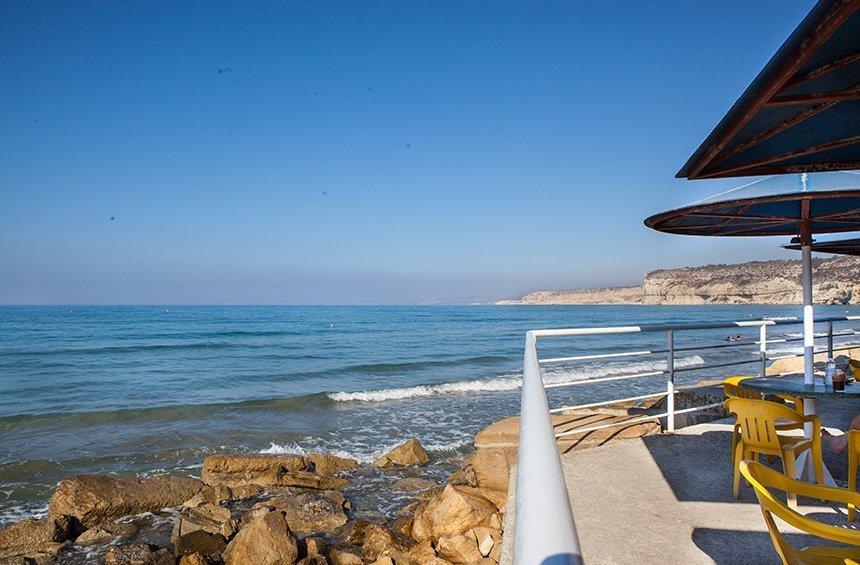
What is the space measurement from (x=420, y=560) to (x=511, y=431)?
3011 millimetres

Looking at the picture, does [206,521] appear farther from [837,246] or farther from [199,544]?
[837,246]

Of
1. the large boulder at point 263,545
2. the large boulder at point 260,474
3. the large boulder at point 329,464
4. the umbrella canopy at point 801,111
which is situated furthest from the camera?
the large boulder at point 329,464

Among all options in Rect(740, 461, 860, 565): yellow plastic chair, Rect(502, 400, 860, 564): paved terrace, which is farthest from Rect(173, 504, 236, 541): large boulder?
Rect(740, 461, 860, 565): yellow plastic chair

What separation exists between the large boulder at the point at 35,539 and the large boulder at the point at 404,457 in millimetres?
4355

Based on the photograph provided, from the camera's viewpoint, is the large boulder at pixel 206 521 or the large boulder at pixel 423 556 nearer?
the large boulder at pixel 423 556

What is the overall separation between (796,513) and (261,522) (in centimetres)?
501

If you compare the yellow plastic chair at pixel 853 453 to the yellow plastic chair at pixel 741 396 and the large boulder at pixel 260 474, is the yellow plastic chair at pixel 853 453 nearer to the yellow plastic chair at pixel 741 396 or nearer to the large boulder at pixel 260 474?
the yellow plastic chair at pixel 741 396

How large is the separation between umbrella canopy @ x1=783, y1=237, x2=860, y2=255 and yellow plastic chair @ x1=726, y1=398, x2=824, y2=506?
264cm

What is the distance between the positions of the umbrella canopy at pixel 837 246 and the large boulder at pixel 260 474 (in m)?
6.74

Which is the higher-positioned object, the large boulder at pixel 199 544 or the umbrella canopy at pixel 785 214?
the umbrella canopy at pixel 785 214

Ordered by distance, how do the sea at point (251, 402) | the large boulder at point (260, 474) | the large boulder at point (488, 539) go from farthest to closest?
the sea at point (251, 402) < the large boulder at point (260, 474) < the large boulder at point (488, 539)

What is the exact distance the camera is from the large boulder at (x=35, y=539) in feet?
20.2

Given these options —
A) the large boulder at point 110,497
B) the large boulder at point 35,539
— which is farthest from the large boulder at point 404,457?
the large boulder at point 35,539

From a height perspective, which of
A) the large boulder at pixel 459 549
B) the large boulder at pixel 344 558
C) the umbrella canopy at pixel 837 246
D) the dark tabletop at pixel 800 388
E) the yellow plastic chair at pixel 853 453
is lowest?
the large boulder at pixel 344 558
